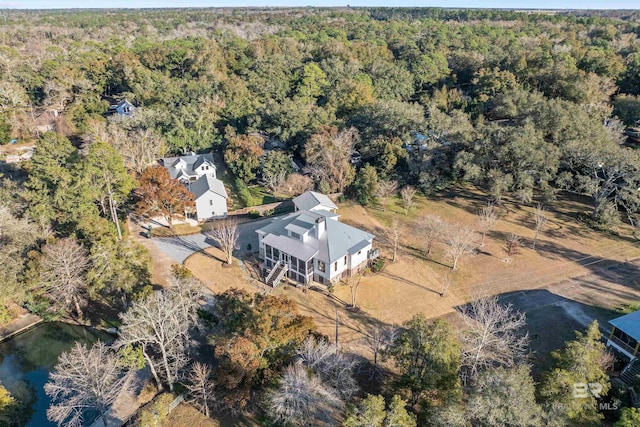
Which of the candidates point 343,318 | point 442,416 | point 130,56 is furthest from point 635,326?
point 130,56

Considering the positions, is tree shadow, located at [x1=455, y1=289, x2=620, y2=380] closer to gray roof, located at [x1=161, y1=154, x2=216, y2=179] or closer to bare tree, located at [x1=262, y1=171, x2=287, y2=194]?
bare tree, located at [x1=262, y1=171, x2=287, y2=194]

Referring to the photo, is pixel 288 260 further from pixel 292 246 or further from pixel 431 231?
pixel 431 231

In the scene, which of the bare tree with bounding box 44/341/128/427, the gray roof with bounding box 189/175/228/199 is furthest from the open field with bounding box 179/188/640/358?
the bare tree with bounding box 44/341/128/427

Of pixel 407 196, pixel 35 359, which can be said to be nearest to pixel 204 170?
pixel 407 196

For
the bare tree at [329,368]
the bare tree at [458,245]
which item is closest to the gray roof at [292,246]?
the bare tree at [329,368]

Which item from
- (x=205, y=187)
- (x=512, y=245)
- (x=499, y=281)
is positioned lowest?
(x=499, y=281)

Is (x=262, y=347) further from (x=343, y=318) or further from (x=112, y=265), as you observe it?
(x=112, y=265)
